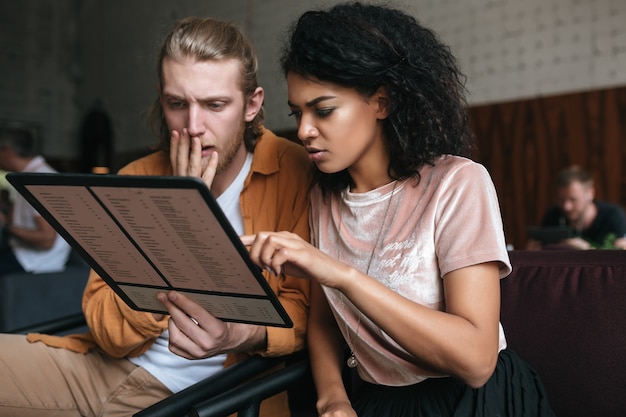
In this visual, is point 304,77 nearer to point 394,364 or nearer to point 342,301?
point 342,301

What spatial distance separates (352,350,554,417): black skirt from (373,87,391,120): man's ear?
0.57 meters

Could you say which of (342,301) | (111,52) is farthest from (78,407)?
(111,52)

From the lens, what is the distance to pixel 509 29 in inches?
228

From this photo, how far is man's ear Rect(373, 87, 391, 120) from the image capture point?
4.73 ft

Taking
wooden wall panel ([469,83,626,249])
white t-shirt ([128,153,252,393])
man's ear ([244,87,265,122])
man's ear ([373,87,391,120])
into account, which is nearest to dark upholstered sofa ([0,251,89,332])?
white t-shirt ([128,153,252,393])

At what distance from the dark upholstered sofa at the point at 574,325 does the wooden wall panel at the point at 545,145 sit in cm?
369

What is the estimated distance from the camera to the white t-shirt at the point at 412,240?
4.27ft

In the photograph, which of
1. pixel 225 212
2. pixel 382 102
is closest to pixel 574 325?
pixel 382 102

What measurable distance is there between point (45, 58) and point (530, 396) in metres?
10.3

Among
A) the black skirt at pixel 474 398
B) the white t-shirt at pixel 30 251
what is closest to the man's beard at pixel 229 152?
the black skirt at pixel 474 398

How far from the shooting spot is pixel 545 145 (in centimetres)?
571

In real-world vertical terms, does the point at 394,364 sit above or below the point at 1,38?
below

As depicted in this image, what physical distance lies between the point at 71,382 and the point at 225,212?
1.97ft

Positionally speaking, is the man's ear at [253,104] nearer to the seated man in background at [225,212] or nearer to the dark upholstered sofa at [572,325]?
the seated man in background at [225,212]
